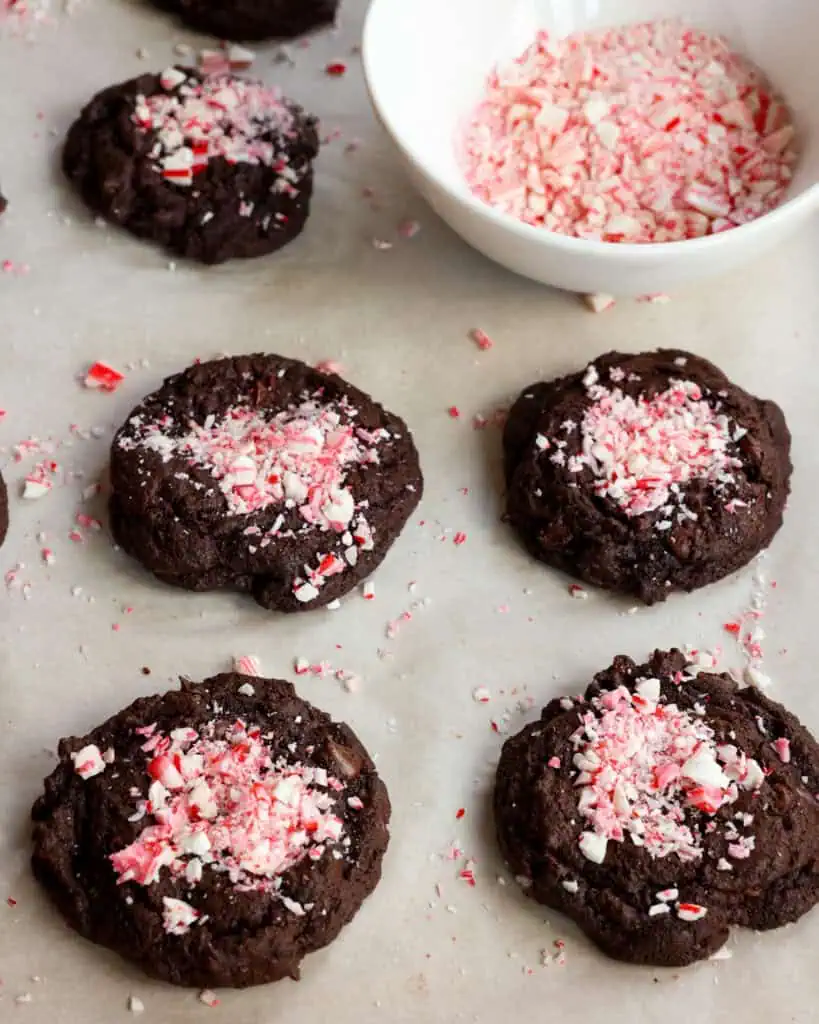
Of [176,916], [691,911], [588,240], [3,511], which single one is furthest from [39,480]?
[691,911]

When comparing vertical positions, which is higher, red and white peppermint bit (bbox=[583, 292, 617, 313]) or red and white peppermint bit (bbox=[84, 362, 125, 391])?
red and white peppermint bit (bbox=[583, 292, 617, 313])

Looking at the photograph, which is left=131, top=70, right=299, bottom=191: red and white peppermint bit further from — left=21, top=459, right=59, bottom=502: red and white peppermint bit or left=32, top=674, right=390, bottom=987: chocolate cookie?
left=32, top=674, right=390, bottom=987: chocolate cookie

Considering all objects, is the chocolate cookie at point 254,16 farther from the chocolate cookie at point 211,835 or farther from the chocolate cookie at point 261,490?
the chocolate cookie at point 211,835

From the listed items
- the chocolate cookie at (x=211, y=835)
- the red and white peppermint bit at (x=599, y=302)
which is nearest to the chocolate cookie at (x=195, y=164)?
the red and white peppermint bit at (x=599, y=302)

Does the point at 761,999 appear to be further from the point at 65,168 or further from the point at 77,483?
the point at 65,168

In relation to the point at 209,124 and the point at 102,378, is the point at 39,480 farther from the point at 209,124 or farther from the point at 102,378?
the point at 209,124

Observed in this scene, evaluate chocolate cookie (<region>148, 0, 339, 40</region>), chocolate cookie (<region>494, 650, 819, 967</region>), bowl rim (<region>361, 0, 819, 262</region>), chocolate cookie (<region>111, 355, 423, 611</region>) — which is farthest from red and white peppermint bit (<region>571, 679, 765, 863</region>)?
chocolate cookie (<region>148, 0, 339, 40</region>)

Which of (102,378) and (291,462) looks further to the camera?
(102,378)

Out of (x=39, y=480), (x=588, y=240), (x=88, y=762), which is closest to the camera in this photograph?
(x=88, y=762)
